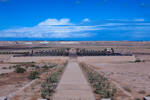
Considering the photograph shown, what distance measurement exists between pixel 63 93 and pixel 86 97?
4.32ft

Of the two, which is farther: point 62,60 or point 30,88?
point 62,60

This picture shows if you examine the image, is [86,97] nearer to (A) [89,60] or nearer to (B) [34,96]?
(B) [34,96]

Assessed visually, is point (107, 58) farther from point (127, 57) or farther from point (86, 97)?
point (86, 97)

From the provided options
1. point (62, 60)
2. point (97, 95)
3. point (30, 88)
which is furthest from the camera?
point (62, 60)

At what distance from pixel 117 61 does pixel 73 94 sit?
985 inches

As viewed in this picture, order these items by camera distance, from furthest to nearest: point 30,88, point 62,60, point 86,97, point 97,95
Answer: point 62,60, point 30,88, point 97,95, point 86,97

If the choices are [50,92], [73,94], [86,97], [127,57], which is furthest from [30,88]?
[127,57]

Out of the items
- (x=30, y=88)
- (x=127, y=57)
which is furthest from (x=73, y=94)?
(x=127, y=57)

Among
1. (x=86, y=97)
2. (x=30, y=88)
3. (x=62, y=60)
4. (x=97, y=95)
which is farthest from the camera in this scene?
(x=62, y=60)

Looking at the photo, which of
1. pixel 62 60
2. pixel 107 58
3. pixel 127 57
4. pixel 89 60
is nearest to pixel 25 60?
pixel 62 60

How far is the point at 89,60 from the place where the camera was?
35.3 m

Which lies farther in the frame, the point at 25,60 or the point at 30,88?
the point at 25,60

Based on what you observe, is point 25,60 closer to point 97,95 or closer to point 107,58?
point 107,58

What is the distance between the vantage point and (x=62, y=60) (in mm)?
35312
